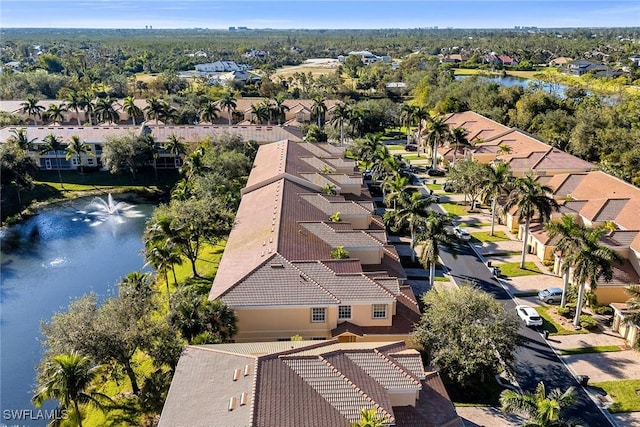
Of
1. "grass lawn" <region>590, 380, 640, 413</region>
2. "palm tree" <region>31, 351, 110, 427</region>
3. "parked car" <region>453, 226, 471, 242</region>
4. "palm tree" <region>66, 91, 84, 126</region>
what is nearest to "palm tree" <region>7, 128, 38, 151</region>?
"palm tree" <region>66, 91, 84, 126</region>

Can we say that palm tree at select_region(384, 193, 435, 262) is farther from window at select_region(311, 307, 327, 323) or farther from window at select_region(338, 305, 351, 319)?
window at select_region(311, 307, 327, 323)

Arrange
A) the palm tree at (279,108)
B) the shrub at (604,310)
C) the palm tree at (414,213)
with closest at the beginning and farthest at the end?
the shrub at (604,310)
the palm tree at (414,213)
the palm tree at (279,108)

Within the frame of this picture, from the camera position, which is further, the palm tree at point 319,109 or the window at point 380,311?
the palm tree at point 319,109

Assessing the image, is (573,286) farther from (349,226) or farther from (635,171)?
(635,171)

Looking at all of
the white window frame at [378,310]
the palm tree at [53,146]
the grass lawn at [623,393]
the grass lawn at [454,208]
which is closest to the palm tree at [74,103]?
the palm tree at [53,146]

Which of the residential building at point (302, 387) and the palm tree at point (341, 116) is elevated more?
the palm tree at point (341, 116)

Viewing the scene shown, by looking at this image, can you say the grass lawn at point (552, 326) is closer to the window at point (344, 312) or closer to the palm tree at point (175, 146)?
the window at point (344, 312)

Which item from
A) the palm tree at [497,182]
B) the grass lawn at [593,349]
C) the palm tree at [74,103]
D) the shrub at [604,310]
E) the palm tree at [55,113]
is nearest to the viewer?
the grass lawn at [593,349]

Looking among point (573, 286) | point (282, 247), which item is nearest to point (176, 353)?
point (282, 247)
